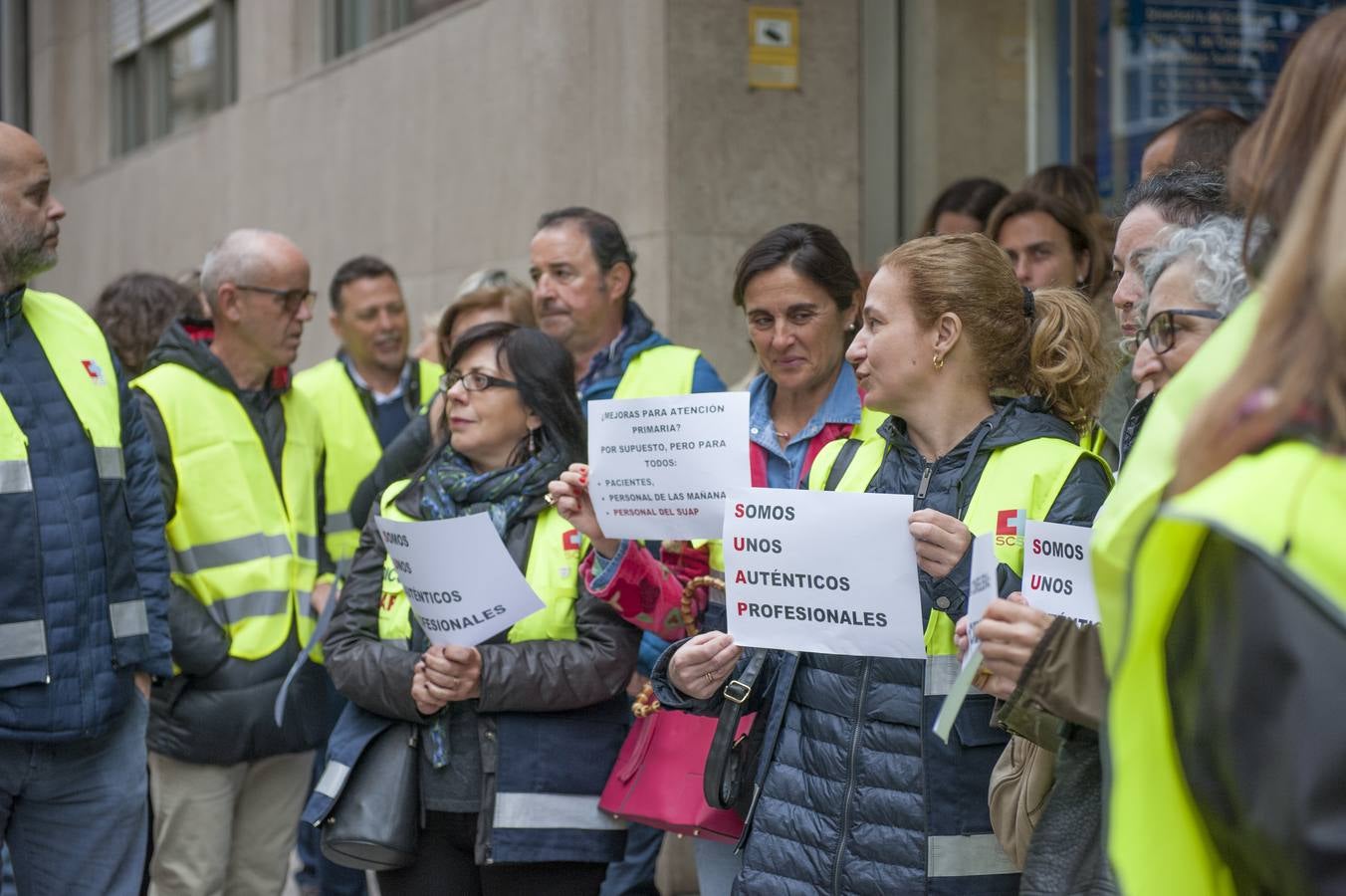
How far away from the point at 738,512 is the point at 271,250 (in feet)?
8.64

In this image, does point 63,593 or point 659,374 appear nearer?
point 63,593

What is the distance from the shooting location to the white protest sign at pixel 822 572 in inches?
113

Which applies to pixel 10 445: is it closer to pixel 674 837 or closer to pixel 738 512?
pixel 738 512

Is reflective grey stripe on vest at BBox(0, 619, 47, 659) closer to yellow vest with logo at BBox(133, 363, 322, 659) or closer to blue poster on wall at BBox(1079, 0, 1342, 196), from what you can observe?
yellow vest with logo at BBox(133, 363, 322, 659)

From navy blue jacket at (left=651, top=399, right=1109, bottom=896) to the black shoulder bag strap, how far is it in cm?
11

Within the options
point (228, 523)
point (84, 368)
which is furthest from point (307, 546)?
point (84, 368)

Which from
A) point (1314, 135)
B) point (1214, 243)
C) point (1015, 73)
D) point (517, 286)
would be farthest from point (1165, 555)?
point (1015, 73)

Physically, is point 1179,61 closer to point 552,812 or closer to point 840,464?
point 840,464

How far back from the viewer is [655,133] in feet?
22.8

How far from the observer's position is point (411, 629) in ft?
13.1

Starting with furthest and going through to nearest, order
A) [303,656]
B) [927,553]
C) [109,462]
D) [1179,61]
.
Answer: [1179,61], [303,656], [109,462], [927,553]

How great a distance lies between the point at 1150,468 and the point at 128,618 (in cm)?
309

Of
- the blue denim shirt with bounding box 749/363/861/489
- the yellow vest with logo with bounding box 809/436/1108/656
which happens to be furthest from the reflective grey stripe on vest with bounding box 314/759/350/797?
the yellow vest with logo with bounding box 809/436/1108/656

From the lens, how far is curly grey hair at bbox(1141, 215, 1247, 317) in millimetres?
2525
